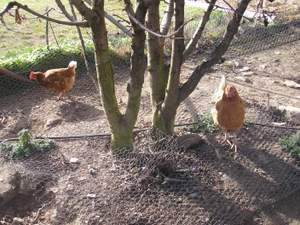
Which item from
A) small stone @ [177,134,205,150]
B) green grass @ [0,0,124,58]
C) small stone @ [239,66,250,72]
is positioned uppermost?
small stone @ [239,66,250,72]

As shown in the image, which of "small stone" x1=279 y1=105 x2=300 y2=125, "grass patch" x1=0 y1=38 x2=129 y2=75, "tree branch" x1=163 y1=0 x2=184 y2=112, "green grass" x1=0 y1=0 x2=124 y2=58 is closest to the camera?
"tree branch" x1=163 y1=0 x2=184 y2=112

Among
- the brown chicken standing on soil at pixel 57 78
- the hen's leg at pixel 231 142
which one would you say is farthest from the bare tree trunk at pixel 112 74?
the brown chicken standing on soil at pixel 57 78

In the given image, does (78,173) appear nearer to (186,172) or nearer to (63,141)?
(63,141)

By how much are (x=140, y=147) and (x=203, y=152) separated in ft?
1.67

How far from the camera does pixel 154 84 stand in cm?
389

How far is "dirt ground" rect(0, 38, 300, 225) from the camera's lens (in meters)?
3.47

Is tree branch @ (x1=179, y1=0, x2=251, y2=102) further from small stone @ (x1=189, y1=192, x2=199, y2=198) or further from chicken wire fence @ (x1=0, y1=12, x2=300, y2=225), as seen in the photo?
small stone @ (x1=189, y1=192, x2=199, y2=198)

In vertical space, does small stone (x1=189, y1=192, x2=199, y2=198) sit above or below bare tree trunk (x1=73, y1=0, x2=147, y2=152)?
below

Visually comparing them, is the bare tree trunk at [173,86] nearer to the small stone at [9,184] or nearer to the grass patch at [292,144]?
the grass patch at [292,144]

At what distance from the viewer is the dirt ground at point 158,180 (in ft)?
11.4

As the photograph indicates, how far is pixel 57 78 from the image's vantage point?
16.0ft

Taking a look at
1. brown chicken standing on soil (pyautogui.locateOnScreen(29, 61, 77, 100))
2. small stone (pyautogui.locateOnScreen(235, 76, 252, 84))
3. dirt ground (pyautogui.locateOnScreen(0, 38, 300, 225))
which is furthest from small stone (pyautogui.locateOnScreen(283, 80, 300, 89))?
brown chicken standing on soil (pyautogui.locateOnScreen(29, 61, 77, 100))

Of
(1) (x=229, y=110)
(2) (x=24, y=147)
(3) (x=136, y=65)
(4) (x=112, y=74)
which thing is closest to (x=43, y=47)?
(2) (x=24, y=147)

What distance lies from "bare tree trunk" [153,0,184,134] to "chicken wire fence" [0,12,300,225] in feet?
0.51
